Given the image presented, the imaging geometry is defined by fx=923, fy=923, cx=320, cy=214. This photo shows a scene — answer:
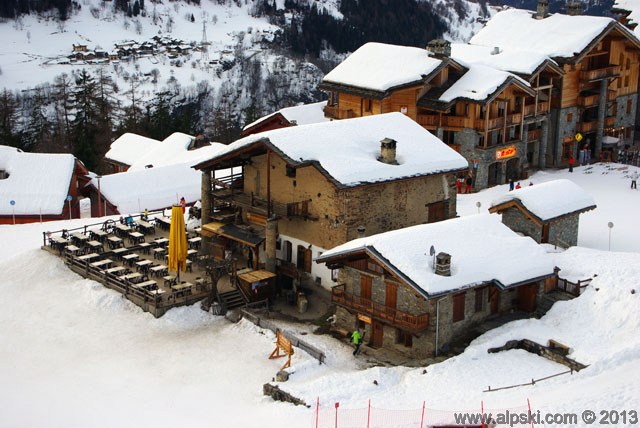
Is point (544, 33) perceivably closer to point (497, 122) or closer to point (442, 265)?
point (497, 122)

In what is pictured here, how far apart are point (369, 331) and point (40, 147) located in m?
58.6

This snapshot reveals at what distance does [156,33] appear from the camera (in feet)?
445

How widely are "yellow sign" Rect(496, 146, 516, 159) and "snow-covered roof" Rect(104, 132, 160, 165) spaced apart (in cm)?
2976

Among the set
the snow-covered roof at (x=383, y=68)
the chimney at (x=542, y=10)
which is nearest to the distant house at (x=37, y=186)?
the snow-covered roof at (x=383, y=68)

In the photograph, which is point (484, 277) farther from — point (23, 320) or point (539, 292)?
point (23, 320)

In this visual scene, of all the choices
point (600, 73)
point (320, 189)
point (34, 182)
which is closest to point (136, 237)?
point (320, 189)

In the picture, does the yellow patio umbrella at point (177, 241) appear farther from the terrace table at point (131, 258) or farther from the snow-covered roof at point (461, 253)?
the snow-covered roof at point (461, 253)

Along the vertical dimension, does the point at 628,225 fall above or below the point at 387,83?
below

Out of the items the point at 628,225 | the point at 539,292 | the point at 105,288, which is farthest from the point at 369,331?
the point at 628,225

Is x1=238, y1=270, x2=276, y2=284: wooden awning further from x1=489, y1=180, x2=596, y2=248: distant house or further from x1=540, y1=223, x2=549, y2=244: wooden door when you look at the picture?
x1=540, y1=223, x2=549, y2=244: wooden door

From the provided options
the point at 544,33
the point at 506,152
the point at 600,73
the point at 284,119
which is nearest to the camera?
the point at 506,152

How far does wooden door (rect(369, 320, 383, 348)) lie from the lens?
118ft

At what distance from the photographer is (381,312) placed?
34906mm

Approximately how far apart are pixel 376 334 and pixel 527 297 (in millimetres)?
6402
